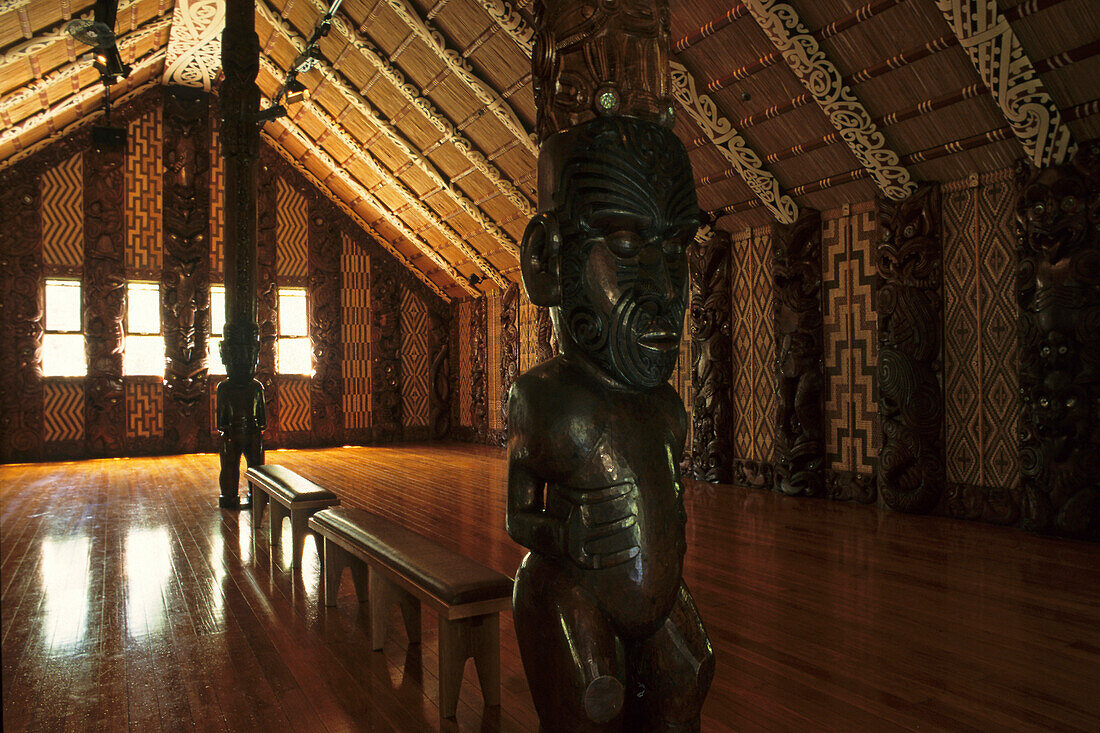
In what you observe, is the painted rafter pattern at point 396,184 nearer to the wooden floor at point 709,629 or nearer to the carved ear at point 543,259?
the wooden floor at point 709,629

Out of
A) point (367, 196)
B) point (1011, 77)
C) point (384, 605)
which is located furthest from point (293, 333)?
point (1011, 77)

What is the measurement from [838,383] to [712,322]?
1547 millimetres

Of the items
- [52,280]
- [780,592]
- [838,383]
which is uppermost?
[52,280]

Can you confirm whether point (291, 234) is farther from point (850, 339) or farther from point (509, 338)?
point (850, 339)

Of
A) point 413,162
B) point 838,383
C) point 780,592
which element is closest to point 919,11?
point 838,383

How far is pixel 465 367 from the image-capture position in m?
13.8

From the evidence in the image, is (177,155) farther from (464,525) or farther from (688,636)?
(688,636)

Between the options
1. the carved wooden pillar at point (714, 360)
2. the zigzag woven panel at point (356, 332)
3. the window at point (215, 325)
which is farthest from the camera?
the zigzag woven panel at point (356, 332)

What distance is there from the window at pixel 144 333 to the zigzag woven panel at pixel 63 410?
755 millimetres

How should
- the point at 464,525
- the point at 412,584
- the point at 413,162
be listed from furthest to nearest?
the point at 413,162, the point at 464,525, the point at 412,584

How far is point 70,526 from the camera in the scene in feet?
20.0

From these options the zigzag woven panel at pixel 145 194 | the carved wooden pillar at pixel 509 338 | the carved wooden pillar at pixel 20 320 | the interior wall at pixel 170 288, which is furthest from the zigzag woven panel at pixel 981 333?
the carved wooden pillar at pixel 20 320

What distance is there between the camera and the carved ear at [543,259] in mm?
1863

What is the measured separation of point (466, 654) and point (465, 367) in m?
11.2
